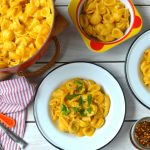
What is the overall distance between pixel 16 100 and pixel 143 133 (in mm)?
399

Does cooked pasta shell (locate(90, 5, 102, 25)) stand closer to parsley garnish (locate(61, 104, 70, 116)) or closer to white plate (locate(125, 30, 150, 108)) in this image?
Answer: white plate (locate(125, 30, 150, 108))

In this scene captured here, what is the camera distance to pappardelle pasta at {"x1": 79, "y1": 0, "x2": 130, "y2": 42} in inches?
41.6

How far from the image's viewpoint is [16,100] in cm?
107

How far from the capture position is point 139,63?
108 cm

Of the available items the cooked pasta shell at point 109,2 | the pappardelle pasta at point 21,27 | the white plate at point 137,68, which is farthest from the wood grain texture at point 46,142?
the cooked pasta shell at point 109,2

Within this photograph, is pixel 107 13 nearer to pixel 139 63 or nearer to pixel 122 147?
pixel 139 63

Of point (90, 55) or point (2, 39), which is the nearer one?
point (2, 39)

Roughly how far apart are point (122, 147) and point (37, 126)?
0.27 meters

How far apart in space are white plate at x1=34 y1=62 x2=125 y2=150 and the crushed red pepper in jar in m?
0.06

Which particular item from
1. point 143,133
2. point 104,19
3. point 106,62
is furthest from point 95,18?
point 143,133

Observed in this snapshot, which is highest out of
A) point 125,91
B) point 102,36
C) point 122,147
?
point 102,36

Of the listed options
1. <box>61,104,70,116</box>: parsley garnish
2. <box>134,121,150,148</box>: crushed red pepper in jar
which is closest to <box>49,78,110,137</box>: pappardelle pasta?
<box>61,104,70,116</box>: parsley garnish

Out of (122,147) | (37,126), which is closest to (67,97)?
(37,126)

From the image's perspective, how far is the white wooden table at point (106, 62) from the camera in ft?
3.51
